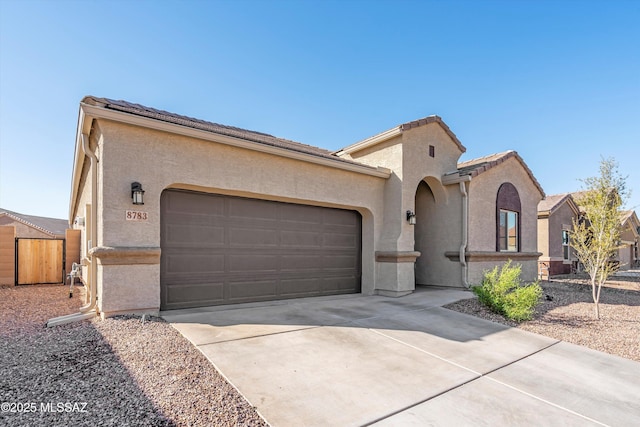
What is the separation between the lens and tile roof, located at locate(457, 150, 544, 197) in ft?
34.3

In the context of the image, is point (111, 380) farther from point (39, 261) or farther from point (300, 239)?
point (39, 261)

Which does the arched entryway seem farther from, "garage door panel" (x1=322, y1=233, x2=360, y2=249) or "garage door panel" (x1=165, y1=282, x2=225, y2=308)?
"garage door panel" (x1=165, y1=282, x2=225, y2=308)

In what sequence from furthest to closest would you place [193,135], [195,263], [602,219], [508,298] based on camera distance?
1. [602,219]
2. [508,298]
3. [195,263]
4. [193,135]

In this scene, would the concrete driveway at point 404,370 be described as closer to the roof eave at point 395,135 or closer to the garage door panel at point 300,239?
the garage door panel at point 300,239

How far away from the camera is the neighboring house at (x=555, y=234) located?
55.6ft

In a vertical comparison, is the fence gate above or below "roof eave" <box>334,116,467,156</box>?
below

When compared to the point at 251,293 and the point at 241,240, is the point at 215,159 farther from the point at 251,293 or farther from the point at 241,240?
the point at 251,293

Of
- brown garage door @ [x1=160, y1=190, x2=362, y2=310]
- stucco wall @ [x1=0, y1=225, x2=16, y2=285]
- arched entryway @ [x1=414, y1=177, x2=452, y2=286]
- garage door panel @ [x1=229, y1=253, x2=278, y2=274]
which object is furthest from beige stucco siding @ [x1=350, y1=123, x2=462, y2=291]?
stucco wall @ [x1=0, y1=225, x2=16, y2=285]

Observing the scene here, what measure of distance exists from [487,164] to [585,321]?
5522 millimetres

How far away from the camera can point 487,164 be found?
35.7ft

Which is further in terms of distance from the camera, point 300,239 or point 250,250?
point 300,239

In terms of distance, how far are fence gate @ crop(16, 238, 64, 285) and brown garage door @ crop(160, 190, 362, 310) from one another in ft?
27.8

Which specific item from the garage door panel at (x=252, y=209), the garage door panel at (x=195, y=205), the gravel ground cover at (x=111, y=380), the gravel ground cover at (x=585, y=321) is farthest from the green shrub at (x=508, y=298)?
the garage door panel at (x=195, y=205)

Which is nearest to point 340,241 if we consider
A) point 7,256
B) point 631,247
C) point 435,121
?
point 435,121
